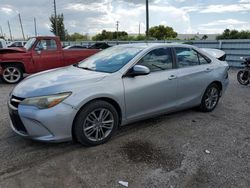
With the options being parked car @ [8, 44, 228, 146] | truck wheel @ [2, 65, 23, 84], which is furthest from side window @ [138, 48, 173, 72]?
truck wheel @ [2, 65, 23, 84]

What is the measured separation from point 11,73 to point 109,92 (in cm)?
655

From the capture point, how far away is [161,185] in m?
2.78

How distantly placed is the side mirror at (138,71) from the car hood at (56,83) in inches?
15.9

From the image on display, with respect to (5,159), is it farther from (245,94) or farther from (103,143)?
(245,94)

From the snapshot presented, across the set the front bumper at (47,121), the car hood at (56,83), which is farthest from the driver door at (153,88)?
the front bumper at (47,121)

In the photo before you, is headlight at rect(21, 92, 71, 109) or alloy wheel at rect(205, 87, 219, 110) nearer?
headlight at rect(21, 92, 71, 109)

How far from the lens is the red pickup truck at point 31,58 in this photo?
A: 870cm

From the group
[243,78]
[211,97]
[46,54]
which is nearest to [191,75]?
[211,97]

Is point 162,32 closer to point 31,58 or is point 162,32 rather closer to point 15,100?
point 31,58

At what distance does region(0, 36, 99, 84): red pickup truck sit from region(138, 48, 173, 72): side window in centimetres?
590

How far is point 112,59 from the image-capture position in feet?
14.1

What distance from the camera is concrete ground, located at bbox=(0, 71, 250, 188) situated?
2867mm

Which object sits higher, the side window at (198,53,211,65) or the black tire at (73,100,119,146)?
the side window at (198,53,211,65)

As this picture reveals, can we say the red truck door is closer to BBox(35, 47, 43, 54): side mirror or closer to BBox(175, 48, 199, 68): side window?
BBox(35, 47, 43, 54): side mirror
